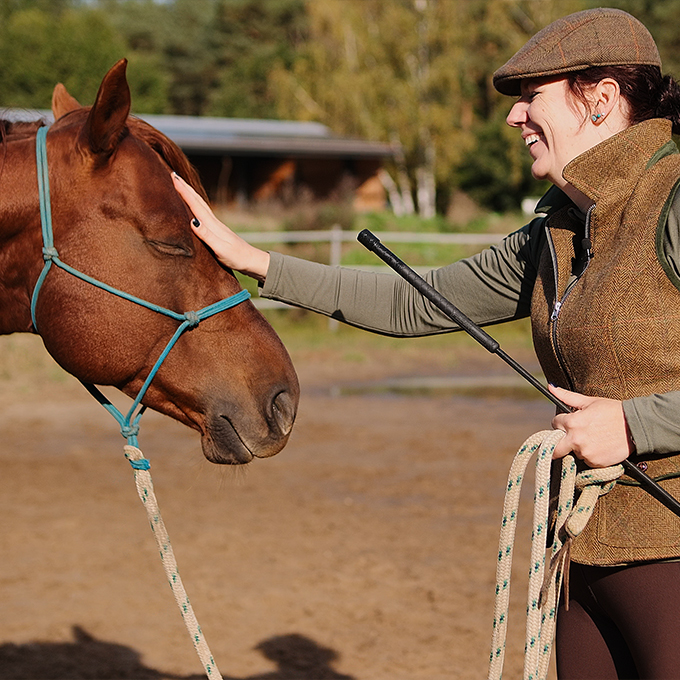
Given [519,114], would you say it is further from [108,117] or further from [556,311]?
[108,117]

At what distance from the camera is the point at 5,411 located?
25.2 ft

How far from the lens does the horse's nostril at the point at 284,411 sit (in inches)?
80.7

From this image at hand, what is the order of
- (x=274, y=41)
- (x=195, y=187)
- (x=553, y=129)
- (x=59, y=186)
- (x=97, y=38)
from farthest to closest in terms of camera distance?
1. (x=274, y=41)
2. (x=97, y=38)
3. (x=195, y=187)
4. (x=59, y=186)
5. (x=553, y=129)

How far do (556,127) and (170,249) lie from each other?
0.91 metres

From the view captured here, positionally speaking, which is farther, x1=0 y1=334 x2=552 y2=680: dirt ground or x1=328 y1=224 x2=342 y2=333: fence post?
x1=328 y1=224 x2=342 y2=333: fence post

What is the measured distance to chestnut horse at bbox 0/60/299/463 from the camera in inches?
77.2

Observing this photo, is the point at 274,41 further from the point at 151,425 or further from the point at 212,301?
the point at 212,301

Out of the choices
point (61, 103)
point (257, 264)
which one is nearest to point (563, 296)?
point (257, 264)

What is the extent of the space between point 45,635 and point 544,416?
518 cm

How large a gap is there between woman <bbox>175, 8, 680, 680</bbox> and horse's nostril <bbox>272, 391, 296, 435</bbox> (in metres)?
0.61

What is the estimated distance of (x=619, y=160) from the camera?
167 cm

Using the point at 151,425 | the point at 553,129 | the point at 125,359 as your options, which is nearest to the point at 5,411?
the point at 151,425

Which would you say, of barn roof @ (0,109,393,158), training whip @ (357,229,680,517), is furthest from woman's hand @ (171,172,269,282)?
barn roof @ (0,109,393,158)

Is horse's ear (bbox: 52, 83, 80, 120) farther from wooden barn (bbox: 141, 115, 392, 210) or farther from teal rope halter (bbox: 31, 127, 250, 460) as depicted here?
wooden barn (bbox: 141, 115, 392, 210)
